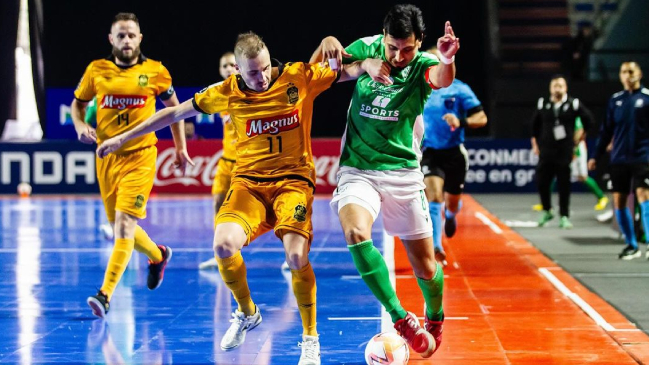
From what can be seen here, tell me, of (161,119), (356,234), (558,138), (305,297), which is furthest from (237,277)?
(558,138)

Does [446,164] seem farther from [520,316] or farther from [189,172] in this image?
[189,172]

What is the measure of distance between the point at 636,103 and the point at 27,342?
23.3ft

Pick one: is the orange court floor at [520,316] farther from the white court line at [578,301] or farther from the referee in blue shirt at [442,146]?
the referee in blue shirt at [442,146]

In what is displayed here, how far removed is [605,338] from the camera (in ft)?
20.6

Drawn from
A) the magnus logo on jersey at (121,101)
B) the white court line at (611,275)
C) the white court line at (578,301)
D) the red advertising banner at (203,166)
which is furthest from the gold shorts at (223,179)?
the red advertising banner at (203,166)

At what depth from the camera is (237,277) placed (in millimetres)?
5852

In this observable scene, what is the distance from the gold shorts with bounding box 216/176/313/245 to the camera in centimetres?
571

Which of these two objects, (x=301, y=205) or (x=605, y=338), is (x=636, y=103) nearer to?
(x=605, y=338)

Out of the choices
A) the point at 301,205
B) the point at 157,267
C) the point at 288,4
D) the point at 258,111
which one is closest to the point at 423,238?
the point at 301,205

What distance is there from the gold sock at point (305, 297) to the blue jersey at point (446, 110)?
171 inches

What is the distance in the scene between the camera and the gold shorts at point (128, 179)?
7.70 metres

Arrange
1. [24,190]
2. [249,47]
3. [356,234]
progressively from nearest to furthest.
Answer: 1. [356,234]
2. [249,47]
3. [24,190]

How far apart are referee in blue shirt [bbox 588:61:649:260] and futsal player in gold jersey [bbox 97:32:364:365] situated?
18.0 ft

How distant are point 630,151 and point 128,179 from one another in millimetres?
5598
